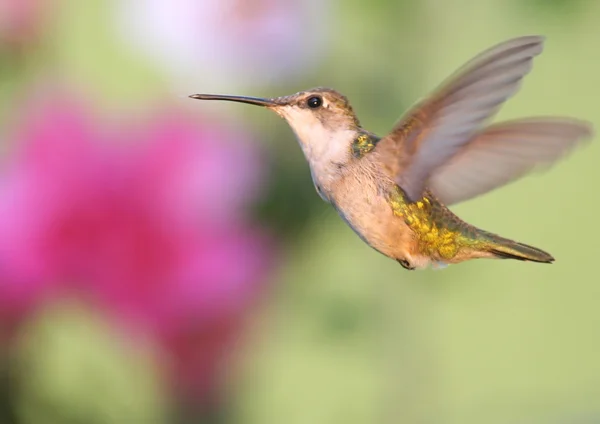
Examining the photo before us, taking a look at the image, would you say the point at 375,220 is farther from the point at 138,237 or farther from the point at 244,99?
the point at 138,237

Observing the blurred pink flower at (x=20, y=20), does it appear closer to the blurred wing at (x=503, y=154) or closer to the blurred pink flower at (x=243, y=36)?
the blurred pink flower at (x=243, y=36)

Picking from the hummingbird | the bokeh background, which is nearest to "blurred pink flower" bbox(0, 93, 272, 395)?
the bokeh background

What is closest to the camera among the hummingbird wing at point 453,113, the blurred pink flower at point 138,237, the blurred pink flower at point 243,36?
the hummingbird wing at point 453,113

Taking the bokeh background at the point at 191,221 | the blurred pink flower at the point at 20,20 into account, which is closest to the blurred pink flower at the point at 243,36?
the bokeh background at the point at 191,221

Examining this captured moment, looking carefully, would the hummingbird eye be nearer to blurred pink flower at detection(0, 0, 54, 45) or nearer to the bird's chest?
the bird's chest

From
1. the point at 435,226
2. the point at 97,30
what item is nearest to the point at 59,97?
the point at 435,226

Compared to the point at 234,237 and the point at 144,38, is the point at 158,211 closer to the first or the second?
the point at 234,237

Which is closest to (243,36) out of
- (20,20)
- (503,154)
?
(20,20)

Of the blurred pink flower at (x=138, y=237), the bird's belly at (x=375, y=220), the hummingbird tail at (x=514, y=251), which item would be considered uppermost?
the bird's belly at (x=375, y=220)
